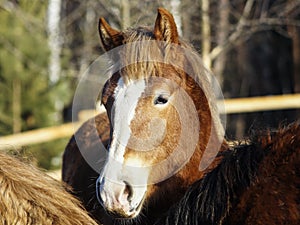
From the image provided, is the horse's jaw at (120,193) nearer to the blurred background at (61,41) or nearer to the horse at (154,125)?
the horse at (154,125)

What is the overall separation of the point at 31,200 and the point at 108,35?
69.6 inches

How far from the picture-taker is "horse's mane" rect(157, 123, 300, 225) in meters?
2.78

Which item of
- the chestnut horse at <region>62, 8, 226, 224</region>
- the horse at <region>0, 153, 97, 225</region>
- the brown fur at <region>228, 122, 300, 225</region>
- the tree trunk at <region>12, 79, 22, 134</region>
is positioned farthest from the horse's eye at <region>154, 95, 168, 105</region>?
the tree trunk at <region>12, 79, 22, 134</region>

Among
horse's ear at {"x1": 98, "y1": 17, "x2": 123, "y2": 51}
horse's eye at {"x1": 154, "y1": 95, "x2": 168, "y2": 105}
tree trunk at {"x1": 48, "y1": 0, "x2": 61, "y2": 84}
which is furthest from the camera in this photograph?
tree trunk at {"x1": 48, "y1": 0, "x2": 61, "y2": 84}

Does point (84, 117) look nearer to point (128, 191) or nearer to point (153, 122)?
point (153, 122)

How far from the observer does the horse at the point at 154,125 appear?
3361mm

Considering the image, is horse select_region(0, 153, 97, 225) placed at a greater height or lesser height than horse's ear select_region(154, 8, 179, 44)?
lesser

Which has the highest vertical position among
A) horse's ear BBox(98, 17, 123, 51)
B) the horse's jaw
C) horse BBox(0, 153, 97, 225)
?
horse's ear BBox(98, 17, 123, 51)

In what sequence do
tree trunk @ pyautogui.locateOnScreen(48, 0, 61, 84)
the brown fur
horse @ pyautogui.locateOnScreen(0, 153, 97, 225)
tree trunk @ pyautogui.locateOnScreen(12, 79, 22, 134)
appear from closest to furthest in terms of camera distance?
horse @ pyautogui.locateOnScreen(0, 153, 97, 225)
the brown fur
tree trunk @ pyautogui.locateOnScreen(12, 79, 22, 134)
tree trunk @ pyautogui.locateOnScreen(48, 0, 61, 84)

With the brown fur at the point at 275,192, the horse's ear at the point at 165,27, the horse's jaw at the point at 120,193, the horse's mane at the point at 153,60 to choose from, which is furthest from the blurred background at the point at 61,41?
the brown fur at the point at 275,192

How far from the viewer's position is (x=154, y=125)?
11.6 feet

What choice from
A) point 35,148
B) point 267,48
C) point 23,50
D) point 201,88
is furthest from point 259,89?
point 201,88

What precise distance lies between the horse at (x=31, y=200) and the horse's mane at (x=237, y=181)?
1.75 feet

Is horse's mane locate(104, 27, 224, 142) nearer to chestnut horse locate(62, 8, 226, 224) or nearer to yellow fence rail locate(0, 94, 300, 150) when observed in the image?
chestnut horse locate(62, 8, 226, 224)
